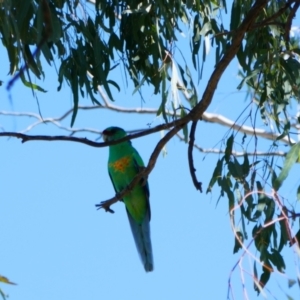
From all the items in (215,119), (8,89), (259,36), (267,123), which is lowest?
(8,89)

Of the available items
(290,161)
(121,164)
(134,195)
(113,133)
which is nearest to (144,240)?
(134,195)

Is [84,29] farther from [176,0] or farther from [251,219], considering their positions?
[251,219]

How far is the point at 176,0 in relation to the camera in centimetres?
300

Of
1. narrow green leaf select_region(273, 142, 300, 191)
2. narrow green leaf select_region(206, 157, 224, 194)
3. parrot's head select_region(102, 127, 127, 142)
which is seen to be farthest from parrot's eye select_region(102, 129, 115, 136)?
narrow green leaf select_region(273, 142, 300, 191)

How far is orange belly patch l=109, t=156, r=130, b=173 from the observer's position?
439 centimetres

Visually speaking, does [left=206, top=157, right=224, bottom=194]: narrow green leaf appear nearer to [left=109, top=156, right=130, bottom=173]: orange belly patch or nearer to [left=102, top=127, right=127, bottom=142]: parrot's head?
[left=109, top=156, right=130, bottom=173]: orange belly patch

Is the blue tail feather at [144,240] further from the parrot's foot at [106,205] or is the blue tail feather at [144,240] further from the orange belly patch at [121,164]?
the parrot's foot at [106,205]

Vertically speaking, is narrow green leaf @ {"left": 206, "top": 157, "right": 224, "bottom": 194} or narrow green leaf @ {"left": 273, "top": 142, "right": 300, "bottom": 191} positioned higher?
narrow green leaf @ {"left": 206, "top": 157, "right": 224, "bottom": 194}

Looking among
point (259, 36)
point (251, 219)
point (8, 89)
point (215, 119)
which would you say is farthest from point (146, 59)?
point (215, 119)

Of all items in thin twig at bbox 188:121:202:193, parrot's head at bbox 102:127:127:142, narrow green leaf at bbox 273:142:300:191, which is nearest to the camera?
A: narrow green leaf at bbox 273:142:300:191

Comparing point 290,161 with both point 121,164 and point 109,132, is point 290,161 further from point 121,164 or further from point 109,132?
point 109,132

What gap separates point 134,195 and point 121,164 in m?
0.22

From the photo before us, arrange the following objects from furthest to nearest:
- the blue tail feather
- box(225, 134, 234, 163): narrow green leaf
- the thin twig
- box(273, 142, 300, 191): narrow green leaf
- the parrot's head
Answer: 1. the parrot's head
2. the blue tail feather
3. box(225, 134, 234, 163): narrow green leaf
4. the thin twig
5. box(273, 142, 300, 191): narrow green leaf

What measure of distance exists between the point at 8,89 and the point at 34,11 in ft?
4.70
